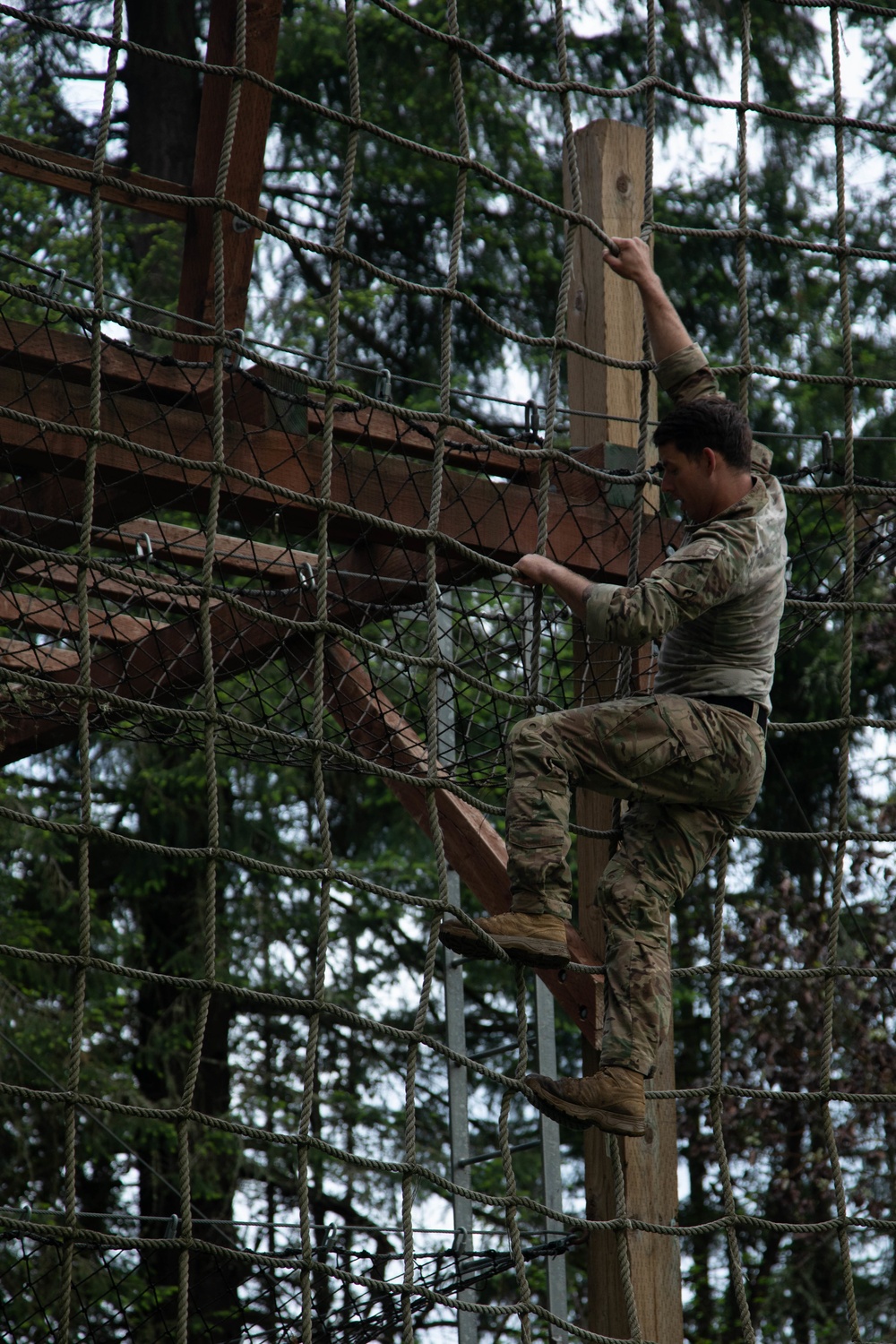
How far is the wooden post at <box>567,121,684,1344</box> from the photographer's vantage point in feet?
10.0

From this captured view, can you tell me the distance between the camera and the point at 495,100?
29.5ft

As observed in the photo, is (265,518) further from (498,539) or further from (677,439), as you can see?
(677,439)

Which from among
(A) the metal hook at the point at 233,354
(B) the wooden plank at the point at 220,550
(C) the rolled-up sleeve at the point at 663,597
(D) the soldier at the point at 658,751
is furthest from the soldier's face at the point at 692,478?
(B) the wooden plank at the point at 220,550

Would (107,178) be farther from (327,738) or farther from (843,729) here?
(327,738)

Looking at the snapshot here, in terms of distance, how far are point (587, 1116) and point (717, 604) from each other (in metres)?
0.85

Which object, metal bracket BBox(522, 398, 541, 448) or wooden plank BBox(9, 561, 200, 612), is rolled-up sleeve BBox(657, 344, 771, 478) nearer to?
metal bracket BBox(522, 398, 541, 448)

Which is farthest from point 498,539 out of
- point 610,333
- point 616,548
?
point 610,333

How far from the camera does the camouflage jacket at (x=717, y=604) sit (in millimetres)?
2432

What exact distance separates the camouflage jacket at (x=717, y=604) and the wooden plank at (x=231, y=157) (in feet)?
3.75

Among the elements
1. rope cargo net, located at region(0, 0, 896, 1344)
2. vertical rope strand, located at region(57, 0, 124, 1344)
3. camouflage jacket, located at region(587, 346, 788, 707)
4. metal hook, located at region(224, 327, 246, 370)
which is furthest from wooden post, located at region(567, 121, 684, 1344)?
vertical rope strand, located at region(57, 0, 124, 1344)

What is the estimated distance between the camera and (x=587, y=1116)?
254cm

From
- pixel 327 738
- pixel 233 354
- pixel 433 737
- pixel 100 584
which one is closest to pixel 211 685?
pixel 433 737

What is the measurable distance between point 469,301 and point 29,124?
20.4 feet

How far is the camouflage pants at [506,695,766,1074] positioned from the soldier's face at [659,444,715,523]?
321 millimetres
